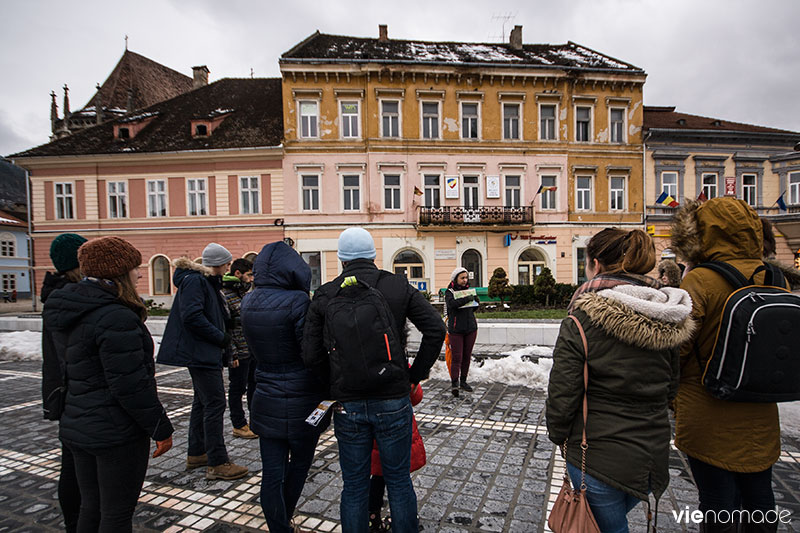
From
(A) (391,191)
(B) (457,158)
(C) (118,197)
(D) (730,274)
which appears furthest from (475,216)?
(D) (730,274)

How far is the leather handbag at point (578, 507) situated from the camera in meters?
1.89

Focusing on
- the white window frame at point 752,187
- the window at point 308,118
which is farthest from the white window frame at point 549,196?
the window at point 308,118

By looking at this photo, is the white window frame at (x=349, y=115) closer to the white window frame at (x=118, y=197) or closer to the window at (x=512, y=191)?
the window at (x=512, y=191)

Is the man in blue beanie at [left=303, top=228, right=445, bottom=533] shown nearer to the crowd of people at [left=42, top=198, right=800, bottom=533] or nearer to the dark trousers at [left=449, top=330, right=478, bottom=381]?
the crowd of people at [left=42, top=198, right=800, bottom=533]

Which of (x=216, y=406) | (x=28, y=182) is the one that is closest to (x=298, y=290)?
(x=216, y=406)

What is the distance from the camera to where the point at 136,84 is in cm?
3172

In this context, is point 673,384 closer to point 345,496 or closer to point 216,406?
point 345,496

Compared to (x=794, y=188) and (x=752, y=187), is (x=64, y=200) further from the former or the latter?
(x=794, y=188)

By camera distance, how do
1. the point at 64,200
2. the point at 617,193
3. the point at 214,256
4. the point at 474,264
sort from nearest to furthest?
the point at 214,256 → the point at 64,200 → the point at 474,264 → the point at 617,193

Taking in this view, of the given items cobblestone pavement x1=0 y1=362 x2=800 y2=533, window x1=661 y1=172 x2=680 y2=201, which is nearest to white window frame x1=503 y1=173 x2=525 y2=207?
window x1=661 y1=172 x2=680 y2=201

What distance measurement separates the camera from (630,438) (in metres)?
1.89

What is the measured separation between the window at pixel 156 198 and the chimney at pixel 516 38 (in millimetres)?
22267

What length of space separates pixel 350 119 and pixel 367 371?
69.9 ft

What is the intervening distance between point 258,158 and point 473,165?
11.4 metres
